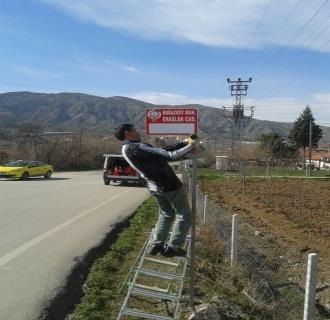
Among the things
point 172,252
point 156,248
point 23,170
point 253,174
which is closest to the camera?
point 172,252

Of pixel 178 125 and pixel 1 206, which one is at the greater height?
pixel 178 125

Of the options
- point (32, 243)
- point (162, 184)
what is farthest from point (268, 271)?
point (32, 243)

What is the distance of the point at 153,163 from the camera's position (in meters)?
5.93

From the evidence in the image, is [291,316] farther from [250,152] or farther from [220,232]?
[250,152]

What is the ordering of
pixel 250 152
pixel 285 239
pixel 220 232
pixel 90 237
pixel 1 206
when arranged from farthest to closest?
pixel 250 152
pixel 1 206
pixel 285 239
pixel 90 237
pixel 220 232

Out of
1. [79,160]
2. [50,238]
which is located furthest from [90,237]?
[79,160]

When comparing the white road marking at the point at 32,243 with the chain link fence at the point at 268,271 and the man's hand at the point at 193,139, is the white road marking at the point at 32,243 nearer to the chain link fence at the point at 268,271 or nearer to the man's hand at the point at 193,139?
the chain link fence at the point at 268,271

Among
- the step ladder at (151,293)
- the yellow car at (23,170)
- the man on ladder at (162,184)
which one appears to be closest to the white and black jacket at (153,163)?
the man on ladder at (162,184)

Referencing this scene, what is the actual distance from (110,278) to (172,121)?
8.47ft

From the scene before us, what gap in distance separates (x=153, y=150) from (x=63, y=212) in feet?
34.5

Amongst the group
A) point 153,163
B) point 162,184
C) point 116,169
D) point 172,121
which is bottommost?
point 116,169

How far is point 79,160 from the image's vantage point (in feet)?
237

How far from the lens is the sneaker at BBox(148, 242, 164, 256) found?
6191 mm

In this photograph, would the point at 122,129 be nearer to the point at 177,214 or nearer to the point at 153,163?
the point at 153,163
